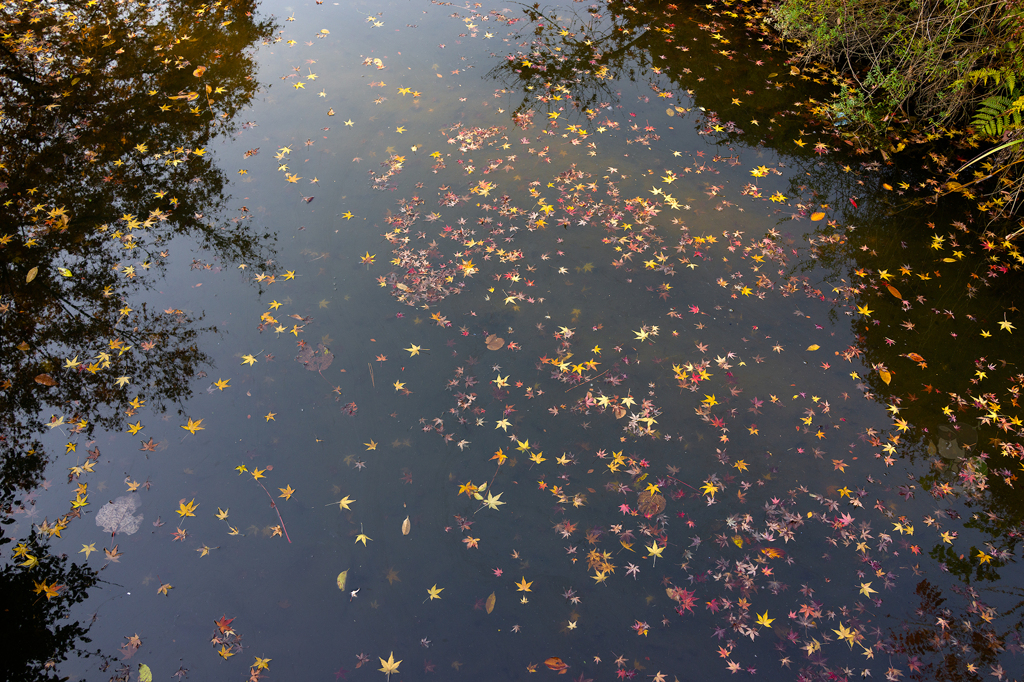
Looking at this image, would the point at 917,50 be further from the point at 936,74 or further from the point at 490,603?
the point at 490,603

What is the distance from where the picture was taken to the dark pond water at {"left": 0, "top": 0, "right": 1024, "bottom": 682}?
368 centimetres

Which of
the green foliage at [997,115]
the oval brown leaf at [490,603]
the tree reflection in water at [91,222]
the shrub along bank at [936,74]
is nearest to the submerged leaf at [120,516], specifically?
the tree reflection in water at [91,222]

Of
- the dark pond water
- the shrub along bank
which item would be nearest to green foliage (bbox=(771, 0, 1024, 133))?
the shrub along bank

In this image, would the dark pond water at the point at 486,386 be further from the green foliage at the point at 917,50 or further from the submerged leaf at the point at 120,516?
the green foliage at the point at 917,50

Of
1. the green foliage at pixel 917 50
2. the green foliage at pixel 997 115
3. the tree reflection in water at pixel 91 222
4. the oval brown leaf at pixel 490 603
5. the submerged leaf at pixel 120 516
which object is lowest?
the green foliage at pixel 997 115

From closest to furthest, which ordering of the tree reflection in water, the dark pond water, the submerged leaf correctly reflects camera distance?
1. the dark pond water
2. the submerged leaf
3. the tree reflection in water

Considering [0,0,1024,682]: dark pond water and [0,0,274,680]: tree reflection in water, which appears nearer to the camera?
[0,0,1024,682]: dark pond water

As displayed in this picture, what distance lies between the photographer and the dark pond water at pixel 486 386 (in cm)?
368

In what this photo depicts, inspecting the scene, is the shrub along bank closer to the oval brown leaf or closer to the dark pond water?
the dark pond water

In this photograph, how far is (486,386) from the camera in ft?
15.7

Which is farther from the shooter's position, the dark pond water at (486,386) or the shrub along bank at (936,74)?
the shrub along bank at (936,74)

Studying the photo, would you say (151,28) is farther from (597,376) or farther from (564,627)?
(564,627)

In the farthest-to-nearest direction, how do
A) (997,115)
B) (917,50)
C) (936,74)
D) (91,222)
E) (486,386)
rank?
(936,74), (917,50), (997,115), (91,222), (486,386)

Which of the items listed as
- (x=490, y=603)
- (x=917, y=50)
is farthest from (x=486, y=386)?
(x=917, y=50)
